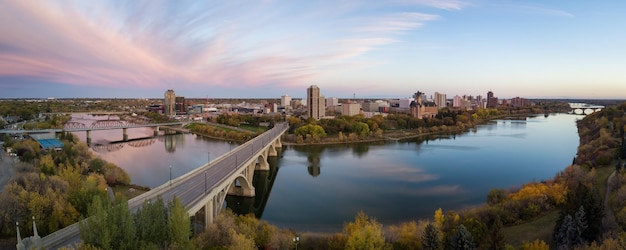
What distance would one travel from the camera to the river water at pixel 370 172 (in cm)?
1652

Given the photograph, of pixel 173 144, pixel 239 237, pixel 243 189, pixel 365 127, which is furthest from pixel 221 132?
pixel 239 237

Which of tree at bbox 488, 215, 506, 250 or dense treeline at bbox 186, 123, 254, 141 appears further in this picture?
dense treeline at bbox 186, 123, 254, 141

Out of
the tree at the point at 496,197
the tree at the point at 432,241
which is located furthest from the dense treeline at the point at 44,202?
the tree at the point at 496,197

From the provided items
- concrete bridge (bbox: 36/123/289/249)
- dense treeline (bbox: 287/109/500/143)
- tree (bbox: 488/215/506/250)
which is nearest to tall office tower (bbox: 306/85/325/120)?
dense treeline (bbox: 287/109/500/143)

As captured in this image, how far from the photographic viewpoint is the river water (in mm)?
16516

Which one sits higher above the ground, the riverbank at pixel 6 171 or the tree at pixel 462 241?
the riverbank at pixel 6 171

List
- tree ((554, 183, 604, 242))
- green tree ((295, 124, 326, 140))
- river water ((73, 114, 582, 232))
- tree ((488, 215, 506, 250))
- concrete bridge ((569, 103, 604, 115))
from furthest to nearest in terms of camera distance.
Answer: concrete bridge ((569, 103, 604, 115)) < green tree ((295, 124, 326, 140)) < river water ((73, 114, 582, 232)) < tree ((554, 183, 604, 242)) < tree ((488, 215, 506, 250))

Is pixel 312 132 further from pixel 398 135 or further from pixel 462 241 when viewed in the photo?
pixel 462 241

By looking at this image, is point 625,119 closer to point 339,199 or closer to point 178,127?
point 339,199

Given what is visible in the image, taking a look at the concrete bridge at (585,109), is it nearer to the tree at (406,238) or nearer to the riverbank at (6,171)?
the tree at (406,238)

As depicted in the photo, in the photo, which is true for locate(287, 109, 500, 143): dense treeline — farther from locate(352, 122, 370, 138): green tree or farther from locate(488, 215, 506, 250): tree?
locate(488, 215, 506, 250): tree

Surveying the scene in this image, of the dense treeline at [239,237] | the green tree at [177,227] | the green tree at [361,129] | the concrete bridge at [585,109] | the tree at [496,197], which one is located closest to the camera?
the green tree at [177,227]

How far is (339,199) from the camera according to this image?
706 inches

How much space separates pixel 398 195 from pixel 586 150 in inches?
580
